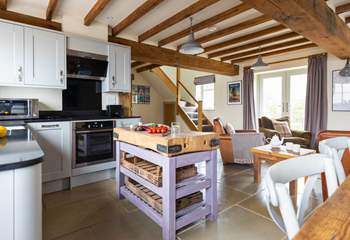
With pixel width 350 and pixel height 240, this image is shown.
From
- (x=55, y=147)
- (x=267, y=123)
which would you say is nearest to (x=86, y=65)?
(x=55, y=147)

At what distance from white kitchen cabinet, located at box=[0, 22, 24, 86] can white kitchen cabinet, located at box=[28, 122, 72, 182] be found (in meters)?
0.71

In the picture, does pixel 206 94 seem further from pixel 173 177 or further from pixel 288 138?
pixel 173 177

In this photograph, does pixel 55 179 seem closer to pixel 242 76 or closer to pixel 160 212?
pixel 160 212

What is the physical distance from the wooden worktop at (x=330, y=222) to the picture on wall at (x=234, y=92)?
5961 millimetres

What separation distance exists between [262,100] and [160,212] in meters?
5.45

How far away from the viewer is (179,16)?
A: 316 centimetres

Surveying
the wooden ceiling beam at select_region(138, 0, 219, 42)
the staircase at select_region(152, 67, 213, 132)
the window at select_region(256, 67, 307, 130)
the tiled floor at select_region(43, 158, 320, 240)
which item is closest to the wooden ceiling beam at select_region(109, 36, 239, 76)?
the wooden ceiling beam at select_region(138, 0, 219, 42)

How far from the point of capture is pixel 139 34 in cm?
410

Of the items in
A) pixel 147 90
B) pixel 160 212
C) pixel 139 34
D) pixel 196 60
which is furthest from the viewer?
pixel 147 90

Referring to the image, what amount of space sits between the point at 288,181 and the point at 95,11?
Answer: 3.19 meters

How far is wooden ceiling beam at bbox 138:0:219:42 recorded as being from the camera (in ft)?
9.06

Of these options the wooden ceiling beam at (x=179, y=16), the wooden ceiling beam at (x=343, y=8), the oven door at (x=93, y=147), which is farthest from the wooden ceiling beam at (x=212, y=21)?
the oven door at (x=93, y=147)

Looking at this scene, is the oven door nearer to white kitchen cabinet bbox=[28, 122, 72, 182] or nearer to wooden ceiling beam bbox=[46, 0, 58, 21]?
white kitchen cabinet bbox=[28, 122, 72, 182]

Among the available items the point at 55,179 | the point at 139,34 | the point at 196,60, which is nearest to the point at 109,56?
the point at 139,34
